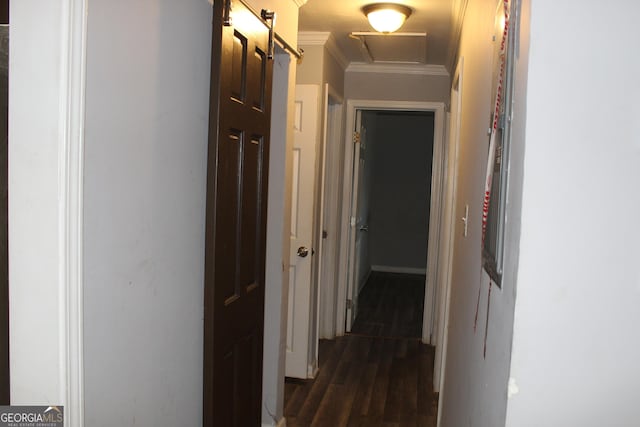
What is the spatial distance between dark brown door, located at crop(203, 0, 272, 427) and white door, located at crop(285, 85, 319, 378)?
1.25 meters

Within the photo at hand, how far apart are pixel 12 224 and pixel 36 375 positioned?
34 cm

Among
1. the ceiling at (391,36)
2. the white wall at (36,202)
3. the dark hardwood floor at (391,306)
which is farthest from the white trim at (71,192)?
the dark hardwood floor at (391,306)

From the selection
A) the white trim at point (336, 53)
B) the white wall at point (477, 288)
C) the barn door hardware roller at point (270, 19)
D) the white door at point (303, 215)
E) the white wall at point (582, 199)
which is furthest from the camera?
the white trim at point (336, 53)

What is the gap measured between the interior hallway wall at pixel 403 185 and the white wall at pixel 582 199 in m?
6.70

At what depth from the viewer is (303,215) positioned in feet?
12.1

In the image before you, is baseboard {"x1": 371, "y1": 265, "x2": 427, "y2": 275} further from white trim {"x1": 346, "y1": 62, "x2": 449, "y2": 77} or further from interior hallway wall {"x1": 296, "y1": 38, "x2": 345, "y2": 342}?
white trim {"x1": 346, "y1": 62, "x2": 449, "y2": 77}

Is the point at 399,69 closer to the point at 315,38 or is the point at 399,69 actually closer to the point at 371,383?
the point at 315,38

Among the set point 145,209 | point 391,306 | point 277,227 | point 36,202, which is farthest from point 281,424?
point 391,306

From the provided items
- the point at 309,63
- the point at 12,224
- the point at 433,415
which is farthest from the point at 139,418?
the point at 309,63

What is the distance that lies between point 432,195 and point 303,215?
1.52m

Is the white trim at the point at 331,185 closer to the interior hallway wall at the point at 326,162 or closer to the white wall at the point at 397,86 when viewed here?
the interior hallway wall at the point at 326,162

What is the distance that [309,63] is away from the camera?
147 inches

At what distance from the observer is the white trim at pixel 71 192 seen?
1.18 m

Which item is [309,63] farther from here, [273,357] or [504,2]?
[504,2]
